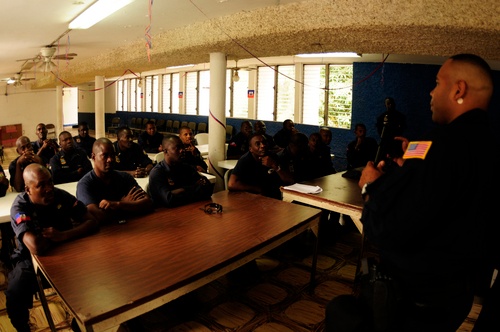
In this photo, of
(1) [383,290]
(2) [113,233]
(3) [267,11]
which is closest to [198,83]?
(3) [267,11]

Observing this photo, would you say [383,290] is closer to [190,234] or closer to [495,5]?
[190,234]

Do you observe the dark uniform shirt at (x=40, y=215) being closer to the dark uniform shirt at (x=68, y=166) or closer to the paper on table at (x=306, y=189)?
the paper on table at (x=306, y=189)

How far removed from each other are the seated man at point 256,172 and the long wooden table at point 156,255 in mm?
584

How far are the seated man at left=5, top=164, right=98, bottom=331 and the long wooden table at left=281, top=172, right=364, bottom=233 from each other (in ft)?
6.28

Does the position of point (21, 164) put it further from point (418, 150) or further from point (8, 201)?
point (418, 150)

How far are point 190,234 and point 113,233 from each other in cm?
51

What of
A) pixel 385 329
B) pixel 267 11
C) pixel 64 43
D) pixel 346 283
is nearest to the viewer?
pixel 385 329

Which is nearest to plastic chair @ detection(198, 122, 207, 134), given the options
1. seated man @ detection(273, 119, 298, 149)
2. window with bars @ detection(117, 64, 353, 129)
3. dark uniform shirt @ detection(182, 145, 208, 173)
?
window with bars @ detection(117, 64, 353, 129)

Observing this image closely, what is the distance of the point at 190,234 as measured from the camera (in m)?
2.57

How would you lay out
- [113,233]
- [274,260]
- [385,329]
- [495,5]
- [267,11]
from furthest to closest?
[267,11], [274,260], [495,5], [113,233], [385,329]

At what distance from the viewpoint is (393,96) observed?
8133 mm

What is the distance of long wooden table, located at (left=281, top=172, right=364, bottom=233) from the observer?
3354 mm

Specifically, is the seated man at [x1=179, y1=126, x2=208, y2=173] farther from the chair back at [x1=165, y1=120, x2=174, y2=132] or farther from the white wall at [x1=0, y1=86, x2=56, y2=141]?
the white wall at [x1=0, y1=86, x2=56, y2=141]

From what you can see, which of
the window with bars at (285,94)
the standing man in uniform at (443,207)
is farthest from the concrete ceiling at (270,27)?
the window with bars at (285,94)
